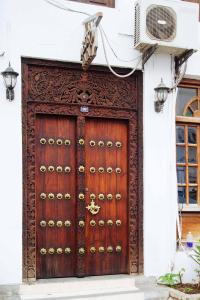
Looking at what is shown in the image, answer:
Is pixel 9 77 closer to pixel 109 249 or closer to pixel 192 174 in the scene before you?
pixel 109 249

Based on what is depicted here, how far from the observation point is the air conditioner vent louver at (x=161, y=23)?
21.1ft

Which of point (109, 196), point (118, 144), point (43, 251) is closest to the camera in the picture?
point (43, 251)

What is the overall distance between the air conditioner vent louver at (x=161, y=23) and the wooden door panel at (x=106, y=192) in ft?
4.49

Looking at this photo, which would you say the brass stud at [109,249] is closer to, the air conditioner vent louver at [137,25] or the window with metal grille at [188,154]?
the window with metal grille at [188,154]

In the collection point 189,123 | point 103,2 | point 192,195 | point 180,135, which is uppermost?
point 103,2

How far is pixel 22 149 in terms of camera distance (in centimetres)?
615

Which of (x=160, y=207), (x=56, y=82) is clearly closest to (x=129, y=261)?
→ (x=160, y=207)

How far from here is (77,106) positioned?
21.4 feet

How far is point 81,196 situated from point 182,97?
Result: 2299 millimetres

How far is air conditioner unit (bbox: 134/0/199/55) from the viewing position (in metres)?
6.39

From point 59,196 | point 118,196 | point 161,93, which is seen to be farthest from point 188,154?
point 59,196

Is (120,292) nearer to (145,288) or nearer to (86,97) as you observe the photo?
(145,288)

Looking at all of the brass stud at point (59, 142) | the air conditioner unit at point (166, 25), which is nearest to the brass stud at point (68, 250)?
the brass stud at point (59, 142)

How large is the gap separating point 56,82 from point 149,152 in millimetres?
1653
